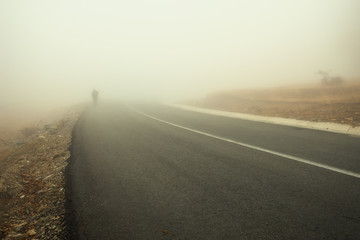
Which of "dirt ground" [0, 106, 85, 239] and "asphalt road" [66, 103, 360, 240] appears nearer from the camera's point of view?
"asphalt road" [66, 103, 360, 240]

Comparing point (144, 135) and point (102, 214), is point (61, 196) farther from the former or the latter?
point (144, 135)

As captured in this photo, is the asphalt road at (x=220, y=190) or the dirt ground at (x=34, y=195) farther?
the dirt ground at (x=34, y=195)

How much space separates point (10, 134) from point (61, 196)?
16000 mm

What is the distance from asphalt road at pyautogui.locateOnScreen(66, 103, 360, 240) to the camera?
2844mm

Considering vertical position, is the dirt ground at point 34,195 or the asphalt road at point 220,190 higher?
the asphalt road at point 220,190

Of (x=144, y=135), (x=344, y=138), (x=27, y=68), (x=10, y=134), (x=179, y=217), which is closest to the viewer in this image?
(x=179, y=217)

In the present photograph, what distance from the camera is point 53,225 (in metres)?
3.40

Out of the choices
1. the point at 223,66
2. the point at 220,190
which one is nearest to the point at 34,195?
the point at 220,190

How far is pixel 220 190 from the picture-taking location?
3787mm

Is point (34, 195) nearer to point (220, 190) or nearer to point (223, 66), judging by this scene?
point (220, 190)

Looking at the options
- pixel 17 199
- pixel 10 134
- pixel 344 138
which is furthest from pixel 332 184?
pixel 10 134

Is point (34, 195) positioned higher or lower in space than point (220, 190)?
lower

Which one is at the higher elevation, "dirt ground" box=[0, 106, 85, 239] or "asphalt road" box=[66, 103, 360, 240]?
"asphalt road" box=[66, 103, 360, 240]

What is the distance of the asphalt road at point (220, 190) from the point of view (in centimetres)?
284
